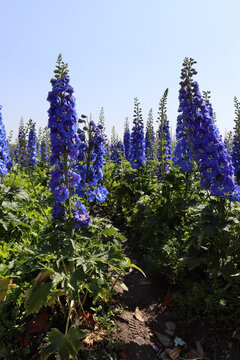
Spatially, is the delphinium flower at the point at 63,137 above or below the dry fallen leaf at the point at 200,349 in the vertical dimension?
above

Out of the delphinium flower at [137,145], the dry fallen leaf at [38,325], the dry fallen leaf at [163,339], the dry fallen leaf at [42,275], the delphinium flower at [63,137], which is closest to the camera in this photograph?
the dry fallen leaf at [42,275]

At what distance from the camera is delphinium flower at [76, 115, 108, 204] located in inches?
175

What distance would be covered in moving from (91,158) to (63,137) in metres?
1.53

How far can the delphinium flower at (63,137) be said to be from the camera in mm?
3023

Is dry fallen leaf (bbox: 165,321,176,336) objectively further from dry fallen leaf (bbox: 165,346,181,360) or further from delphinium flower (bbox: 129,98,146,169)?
delphinium flower (bbox: 129,98,146,169)

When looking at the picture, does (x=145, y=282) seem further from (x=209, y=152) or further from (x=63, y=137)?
(x=63, y=137)

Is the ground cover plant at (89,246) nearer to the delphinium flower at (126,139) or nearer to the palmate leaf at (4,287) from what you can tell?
the palmate leaf at (4,287)

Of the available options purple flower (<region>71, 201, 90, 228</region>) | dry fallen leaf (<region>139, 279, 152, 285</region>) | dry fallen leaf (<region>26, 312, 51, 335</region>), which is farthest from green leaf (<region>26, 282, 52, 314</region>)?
dry fallen leaf (<region>139, 279, 152, 285</region>)

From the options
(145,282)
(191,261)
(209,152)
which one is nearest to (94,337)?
(191,261)

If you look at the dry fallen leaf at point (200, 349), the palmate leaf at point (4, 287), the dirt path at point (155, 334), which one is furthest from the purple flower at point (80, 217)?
the dry fallen leaf at point (200, 349)

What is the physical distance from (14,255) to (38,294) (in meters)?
1.28

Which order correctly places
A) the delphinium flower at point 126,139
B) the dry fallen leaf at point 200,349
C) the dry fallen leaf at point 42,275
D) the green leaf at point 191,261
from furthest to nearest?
1. the delphinium flower at point 126,139
2. the green leaf at point 191,261
3. the dry fallen leaf at point 200,349
4. the dry fallen leaf at point 42,275

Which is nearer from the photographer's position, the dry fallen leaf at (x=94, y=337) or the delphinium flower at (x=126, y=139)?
the dry fallen leaf at (x=94, y=337)

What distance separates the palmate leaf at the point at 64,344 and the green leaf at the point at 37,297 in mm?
277
